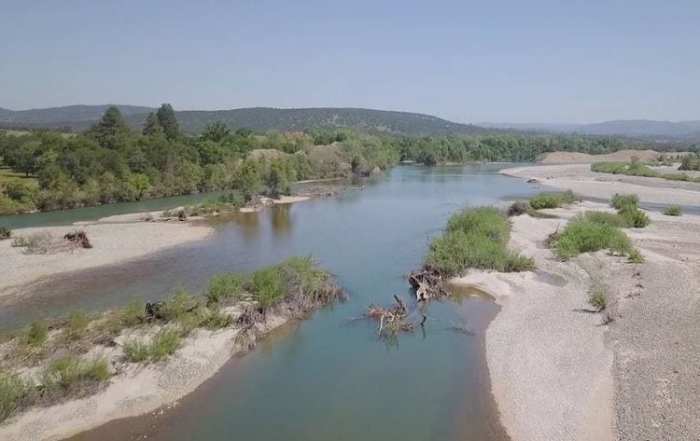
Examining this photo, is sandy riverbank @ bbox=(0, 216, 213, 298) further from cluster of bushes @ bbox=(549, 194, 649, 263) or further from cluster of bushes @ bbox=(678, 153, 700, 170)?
cluster of bushes @ bbox=(678, 153, 700, 170)

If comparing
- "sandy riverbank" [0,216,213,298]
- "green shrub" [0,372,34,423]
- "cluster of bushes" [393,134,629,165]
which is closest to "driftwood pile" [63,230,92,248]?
"sandy riverbank" [0,216,213,298]

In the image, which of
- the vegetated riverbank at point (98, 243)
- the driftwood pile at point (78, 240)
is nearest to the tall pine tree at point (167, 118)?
the vegetated riverbank at point (98, 243)

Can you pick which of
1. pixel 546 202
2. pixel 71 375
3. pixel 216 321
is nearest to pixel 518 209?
pixel 546 202

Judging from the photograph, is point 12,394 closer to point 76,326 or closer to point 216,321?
point 76,326

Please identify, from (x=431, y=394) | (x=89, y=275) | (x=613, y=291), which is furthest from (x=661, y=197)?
(x=89, y=275)

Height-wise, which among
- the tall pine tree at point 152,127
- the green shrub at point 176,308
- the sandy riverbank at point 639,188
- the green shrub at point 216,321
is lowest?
the sandy riverbank at point 639,188

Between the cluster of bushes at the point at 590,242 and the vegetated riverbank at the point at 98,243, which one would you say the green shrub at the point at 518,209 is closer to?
the cluster of bushes at the point at 590,242
